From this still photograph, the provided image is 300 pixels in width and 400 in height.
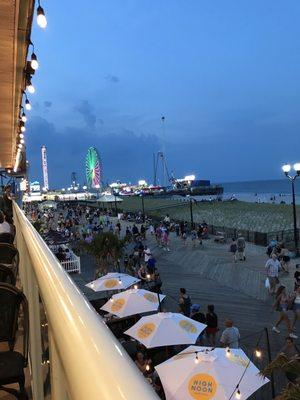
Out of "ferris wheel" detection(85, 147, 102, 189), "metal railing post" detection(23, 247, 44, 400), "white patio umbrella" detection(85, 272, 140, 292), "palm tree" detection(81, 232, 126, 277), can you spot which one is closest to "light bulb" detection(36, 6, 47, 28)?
"metal railing post" detection(23, 247, 44, 400)

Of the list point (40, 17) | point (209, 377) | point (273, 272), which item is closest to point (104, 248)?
point (273, 272)

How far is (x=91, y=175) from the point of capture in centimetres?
7981

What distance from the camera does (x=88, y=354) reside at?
61cm

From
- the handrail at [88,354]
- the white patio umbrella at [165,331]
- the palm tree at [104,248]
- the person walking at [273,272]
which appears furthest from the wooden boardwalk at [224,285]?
the handrail at [88,354]

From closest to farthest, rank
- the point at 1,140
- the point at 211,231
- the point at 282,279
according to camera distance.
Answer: the point at 1,140 → the point at 282,279 → the point at 211,231

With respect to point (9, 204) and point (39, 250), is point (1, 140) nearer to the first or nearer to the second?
point (9, 204)

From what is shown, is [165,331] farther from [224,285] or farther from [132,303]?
[224,285]

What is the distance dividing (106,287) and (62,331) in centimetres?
1183

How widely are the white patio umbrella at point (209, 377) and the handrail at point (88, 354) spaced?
18.6 feet

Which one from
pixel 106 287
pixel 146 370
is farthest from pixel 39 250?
pixel 106 287

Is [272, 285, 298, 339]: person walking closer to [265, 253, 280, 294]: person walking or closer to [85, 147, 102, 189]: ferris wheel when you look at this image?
[265, 253, 280, 294]: person walking

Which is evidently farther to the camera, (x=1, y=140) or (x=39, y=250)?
(x=1, y=140)

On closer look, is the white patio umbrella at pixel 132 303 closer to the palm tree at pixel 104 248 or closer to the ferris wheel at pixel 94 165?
the palm tree at pixel 104 248

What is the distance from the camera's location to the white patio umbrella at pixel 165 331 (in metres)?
8.15
